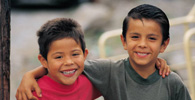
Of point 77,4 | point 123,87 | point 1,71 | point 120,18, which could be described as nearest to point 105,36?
point 123,87

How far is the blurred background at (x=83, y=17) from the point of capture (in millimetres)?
7793

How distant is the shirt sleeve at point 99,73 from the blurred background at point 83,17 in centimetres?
479

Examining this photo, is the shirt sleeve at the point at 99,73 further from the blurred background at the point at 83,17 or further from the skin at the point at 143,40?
the blurred background at the point at 83,17

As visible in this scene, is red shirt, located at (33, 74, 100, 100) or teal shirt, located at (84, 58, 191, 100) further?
teal shirt, located at (84, 58, 191, 100)

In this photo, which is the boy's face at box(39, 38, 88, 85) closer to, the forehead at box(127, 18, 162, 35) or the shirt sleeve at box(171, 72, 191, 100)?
the forehead at box(127, 18, 162, 35)

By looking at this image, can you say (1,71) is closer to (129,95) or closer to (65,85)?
(65,85)

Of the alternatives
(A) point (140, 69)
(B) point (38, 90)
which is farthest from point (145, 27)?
(B) point (38, 90)

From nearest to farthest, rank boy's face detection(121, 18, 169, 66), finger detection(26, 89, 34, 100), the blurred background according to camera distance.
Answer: finger detection(26, 89, 34, 100) < boy's face detection(121, 18, 169, 66) < the blurred background

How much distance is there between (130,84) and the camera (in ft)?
7.97

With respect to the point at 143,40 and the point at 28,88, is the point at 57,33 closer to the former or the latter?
the point at 28,88

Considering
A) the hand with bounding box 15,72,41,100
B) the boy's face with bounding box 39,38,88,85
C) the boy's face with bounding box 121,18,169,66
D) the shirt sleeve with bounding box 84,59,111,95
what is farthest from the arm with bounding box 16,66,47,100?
the boy's face with bounding box 121,18,169,66

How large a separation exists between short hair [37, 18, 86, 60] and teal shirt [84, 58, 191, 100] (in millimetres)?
189

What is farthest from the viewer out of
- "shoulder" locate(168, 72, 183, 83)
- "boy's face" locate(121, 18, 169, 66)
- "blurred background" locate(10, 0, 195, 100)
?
"blurred background" locate(10, 0, 195, 100)

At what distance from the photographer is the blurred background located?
7.79 meters
